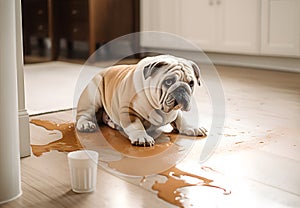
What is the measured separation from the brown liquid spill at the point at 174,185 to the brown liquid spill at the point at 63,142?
1.37ft

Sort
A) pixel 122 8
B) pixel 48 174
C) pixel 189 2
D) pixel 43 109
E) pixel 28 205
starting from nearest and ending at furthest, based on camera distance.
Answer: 1. pixel 28 205
2. pixel 48 174
3. pixel 43 109
4. pixel 189 2
5. pixel 122 8

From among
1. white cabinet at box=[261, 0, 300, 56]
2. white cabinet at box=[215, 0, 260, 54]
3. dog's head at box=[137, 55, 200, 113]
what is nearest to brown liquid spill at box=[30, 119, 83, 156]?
dog's head at box=[137, 55, 200, 113]

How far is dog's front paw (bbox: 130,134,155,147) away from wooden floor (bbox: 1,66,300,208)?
0.16m

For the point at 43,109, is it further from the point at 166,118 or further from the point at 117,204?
the point at 117,204

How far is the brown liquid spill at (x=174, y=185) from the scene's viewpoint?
1.21 m

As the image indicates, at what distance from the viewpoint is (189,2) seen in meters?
4.30

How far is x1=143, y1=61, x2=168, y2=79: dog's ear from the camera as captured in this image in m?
1.62

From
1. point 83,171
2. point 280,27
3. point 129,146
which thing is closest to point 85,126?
point 129,146

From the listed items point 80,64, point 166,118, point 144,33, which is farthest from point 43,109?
point 144,33

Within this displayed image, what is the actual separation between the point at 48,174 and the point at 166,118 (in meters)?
0.53

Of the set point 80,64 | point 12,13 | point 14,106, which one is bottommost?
point 80,64

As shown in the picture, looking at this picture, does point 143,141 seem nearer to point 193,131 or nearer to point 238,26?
point 193,131

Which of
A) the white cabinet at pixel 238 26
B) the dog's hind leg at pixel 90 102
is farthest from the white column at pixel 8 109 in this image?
the white cabinet at pixel 238 26

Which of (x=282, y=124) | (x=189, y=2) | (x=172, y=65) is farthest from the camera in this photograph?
(x=189, y=2)
